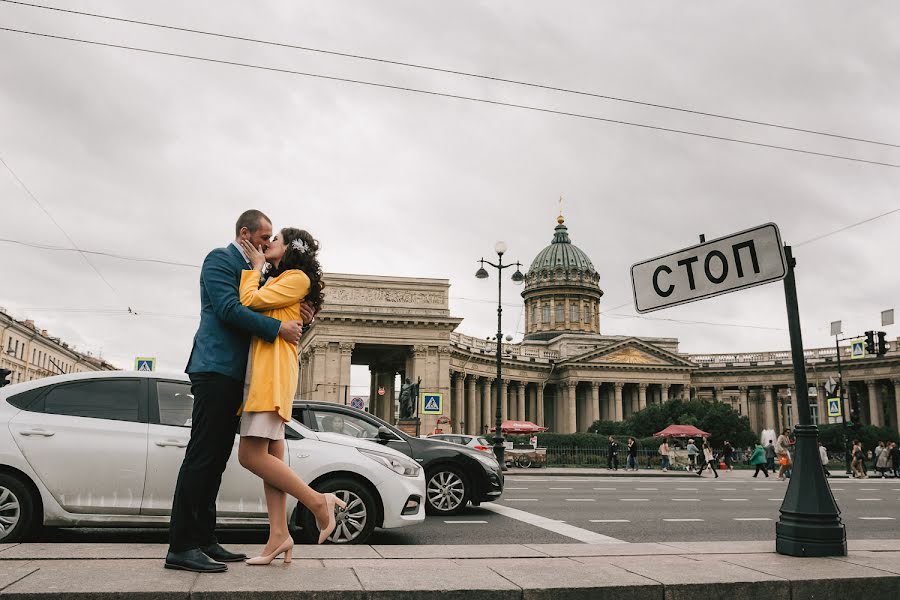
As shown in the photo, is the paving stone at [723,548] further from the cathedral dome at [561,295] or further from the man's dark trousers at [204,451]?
the cathedral dome at [561,295]

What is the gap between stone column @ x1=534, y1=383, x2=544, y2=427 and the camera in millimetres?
83750

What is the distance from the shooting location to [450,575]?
4535 millimetres

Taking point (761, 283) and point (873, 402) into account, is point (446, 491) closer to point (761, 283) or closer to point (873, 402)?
point (761, 283)

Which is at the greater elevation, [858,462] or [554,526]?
[858,462]

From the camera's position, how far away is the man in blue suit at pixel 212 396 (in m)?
4.56

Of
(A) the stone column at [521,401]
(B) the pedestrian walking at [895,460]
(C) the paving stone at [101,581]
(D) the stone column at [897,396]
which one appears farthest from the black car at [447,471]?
(D) the stone column at [897,396]

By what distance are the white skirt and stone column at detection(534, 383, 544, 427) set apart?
80373mm

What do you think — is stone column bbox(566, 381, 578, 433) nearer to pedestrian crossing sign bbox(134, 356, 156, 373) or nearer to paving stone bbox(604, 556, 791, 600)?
pedestrian crossing sign bbox(134, 356, 156, 373)

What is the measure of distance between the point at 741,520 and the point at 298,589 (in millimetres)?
10355

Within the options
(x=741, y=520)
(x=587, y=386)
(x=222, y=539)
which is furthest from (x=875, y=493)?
(x=587, y=386)

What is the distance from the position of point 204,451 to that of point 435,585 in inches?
66.5

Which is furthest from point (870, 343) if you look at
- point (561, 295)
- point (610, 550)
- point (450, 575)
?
point (561, 295)

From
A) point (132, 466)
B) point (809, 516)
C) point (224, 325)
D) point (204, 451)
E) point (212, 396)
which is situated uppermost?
point (224, 325)

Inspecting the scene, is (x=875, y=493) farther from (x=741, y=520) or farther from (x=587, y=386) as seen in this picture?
(x=587, y=386)
